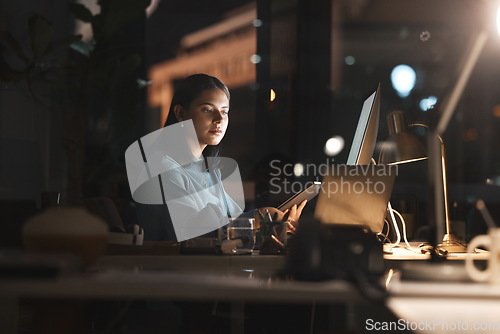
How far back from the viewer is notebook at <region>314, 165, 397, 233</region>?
1.47 metres

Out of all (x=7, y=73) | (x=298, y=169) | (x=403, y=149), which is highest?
(x=7, y=73)

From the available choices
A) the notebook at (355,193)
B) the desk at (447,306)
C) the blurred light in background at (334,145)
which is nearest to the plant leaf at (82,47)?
the blurred light in background at (334,145)

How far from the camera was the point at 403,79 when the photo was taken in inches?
174

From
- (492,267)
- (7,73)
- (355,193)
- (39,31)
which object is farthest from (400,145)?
Result: (7,73)

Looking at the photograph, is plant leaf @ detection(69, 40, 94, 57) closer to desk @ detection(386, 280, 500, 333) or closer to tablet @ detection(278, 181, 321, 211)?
tablet @ detection(278, 181, 321, 211)

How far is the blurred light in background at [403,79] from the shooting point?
4.35 meters

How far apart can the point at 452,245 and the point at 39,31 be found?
8.99 feet

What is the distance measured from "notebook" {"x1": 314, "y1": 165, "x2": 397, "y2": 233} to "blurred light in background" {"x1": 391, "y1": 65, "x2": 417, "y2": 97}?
302 cm

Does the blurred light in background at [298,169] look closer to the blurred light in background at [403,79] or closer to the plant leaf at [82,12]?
the blurred light in background at [403,79]

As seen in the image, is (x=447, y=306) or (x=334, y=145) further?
(x=334, y=145)

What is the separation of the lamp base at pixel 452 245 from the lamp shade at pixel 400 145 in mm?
300

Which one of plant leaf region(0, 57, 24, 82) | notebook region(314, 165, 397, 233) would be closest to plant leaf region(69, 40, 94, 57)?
plant leaf region(0, 57, 24, 82)

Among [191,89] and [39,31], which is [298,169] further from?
[39,31]

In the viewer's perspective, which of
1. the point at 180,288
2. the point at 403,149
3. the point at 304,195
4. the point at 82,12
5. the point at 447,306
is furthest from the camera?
the point at 82,12
